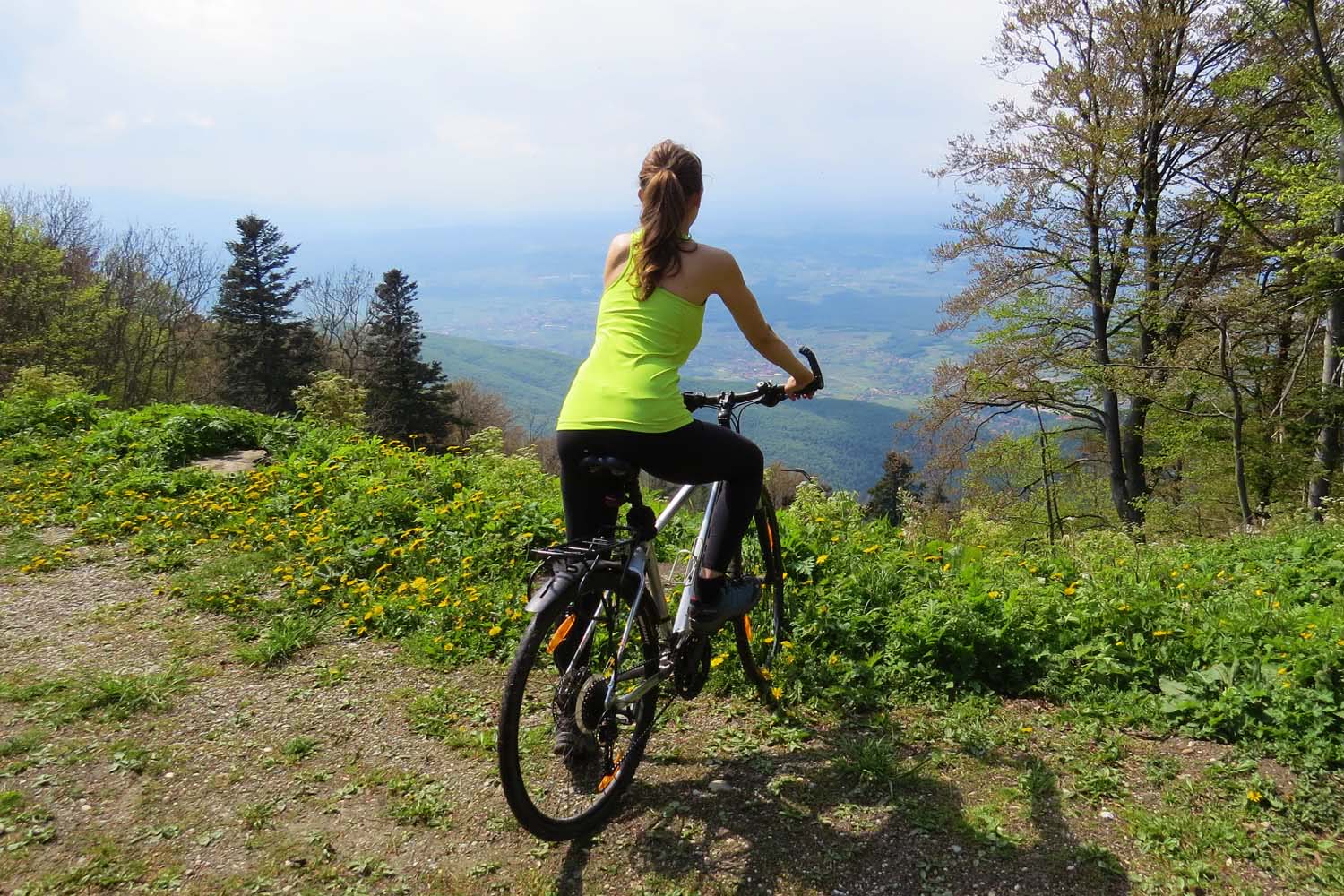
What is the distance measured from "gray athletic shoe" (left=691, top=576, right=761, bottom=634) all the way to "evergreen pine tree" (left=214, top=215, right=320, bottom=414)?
3879 centimetres

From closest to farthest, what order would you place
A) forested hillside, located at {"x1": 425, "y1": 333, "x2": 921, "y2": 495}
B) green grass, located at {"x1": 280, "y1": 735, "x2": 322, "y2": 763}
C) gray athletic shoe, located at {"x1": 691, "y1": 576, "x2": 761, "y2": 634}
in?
gray athletic shoe, located at {"x1": 691, "y1": 576, "x2": 761, "y2": 634} → green grass, located at {"x1": 280, "y1": 735, "x2": 322, "y2": 763} → forested hillside, located at {"x1": 425, "y1": 333, "x2": 921, "y2": 495}

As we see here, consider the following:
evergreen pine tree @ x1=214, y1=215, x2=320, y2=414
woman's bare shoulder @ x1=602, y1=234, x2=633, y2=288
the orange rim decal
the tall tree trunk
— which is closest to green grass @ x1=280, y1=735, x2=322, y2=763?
the orange rim decal

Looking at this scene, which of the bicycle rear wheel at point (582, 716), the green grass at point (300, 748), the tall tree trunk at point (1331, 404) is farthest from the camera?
the tall tree trunk at point (1331, 404)

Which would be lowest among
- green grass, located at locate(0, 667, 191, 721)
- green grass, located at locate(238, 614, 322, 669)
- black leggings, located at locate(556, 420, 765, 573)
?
green grass, located at locate(0, 667, 191, 721)

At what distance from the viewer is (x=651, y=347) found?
114 inches

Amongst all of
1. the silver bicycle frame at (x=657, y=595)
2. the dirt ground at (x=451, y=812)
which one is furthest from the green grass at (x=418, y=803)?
the silver bicycle frame at (x=657, y=595)

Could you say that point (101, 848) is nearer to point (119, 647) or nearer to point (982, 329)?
point (119, 647)

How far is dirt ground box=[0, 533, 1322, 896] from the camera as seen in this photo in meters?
2.75

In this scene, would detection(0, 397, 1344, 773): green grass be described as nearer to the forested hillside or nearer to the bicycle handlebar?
the bicycle handlebar

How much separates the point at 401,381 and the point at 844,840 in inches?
1533

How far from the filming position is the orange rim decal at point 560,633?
282 centimetres

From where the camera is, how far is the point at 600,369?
2.93 meters

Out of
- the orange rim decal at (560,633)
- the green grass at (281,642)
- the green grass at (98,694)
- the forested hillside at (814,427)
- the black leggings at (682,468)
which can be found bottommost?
the forested hillside at (814,427)

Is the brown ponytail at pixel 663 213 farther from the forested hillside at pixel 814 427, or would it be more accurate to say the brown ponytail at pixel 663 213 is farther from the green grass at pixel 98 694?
the forested hillside at pixel 814 427
